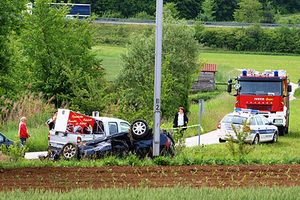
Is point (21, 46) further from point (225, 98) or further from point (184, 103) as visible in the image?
point (225, 98)

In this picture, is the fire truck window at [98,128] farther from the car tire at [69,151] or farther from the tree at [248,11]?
the tree at [248,11]

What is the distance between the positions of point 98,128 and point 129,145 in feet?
9.09

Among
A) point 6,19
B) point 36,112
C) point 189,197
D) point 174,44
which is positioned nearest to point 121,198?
point 189,197

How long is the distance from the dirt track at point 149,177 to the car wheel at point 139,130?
14.4ft

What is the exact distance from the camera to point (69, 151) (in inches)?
998

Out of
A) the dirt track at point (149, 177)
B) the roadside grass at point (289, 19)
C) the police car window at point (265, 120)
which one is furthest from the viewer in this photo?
the roadside grass at point (289, 19)

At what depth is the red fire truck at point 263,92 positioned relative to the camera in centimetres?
3866

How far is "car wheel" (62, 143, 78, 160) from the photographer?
82.0 ft

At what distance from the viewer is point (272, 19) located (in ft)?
520

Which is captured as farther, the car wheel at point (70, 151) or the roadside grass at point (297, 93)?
the roadside grass at point (297, 93)

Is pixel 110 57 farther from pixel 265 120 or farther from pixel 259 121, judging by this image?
pixel 259 121

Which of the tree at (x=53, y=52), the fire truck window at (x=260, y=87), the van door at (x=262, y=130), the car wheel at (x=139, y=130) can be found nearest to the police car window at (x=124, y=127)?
the car wheel at (x=139, y=130)

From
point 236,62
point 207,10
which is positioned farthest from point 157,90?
point 207,10

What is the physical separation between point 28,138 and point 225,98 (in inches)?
1175
